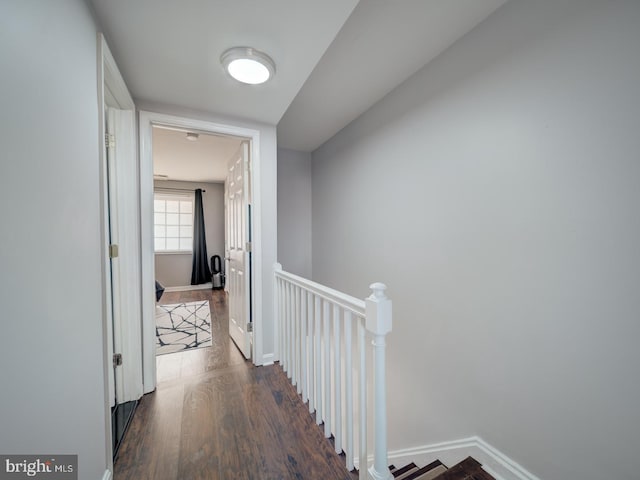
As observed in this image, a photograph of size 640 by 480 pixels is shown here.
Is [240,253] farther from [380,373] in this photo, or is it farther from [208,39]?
[380,373]

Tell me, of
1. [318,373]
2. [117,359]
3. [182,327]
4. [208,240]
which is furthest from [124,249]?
[208,240]

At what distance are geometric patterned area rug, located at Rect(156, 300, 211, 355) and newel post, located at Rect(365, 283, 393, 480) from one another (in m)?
2.28

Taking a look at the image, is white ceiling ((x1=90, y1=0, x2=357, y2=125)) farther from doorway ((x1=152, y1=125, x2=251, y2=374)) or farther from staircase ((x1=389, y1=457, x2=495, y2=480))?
staircase ((x1=389, y1=457, x2=495, y2=480))

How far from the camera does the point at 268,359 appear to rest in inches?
89.6

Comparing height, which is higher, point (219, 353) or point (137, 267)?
point (137, 267)

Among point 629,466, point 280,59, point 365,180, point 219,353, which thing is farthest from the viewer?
point 365,180

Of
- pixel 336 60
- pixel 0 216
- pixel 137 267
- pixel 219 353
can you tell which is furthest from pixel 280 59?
pixel 219 353

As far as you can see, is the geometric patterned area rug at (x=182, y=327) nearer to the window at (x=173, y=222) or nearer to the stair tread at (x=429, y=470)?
the window at (x=173, y=222)

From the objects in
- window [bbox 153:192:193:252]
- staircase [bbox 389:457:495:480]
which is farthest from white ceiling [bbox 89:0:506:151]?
→ window [bbox 153:192:193:252]

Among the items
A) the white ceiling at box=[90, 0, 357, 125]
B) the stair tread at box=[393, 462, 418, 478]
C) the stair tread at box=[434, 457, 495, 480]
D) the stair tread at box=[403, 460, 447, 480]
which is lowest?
the stair tread at box=[393, 462, 418, 478]

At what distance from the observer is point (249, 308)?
2299 millimetres

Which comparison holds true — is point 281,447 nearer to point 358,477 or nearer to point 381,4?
point 358,477

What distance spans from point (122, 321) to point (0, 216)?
4.71ft

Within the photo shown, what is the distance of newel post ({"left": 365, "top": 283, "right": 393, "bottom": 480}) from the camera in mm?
976
